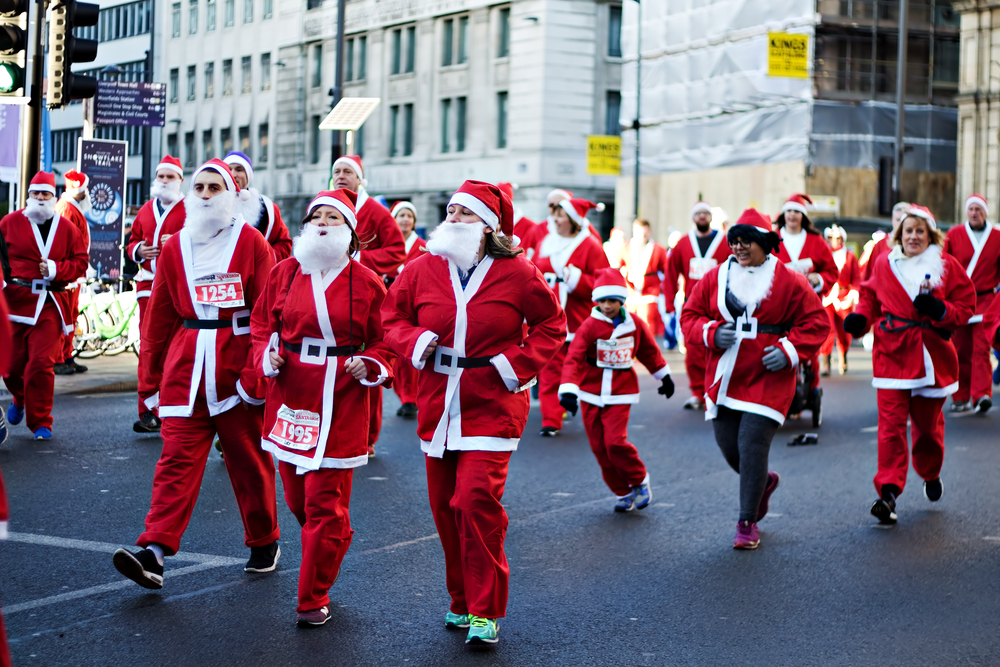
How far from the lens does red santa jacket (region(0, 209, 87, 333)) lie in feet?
37.3

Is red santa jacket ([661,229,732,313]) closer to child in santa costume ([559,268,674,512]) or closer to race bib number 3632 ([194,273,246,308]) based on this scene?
child in santa costume ([559,268,674,512])

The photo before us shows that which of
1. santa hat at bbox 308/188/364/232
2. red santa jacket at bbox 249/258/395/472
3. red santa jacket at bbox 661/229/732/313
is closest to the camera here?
red santa jacket at bbox 249/258/395/472

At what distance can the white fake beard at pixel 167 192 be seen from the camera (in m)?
11.2

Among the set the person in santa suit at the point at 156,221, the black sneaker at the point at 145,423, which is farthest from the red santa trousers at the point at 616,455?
the black sneaker at the point at 145,423

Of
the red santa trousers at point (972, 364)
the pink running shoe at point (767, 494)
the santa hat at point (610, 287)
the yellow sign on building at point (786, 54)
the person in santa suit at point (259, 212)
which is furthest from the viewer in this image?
the yellow sign on building at point (786, 54)

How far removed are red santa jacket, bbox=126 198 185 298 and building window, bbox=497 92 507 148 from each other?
37468 mm

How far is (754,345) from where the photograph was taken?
8.05m

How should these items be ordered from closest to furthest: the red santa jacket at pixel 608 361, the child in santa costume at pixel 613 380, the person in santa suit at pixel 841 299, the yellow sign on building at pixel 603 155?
the child in santa costume at pixel 613 380 < the red santa jacket at pixel 608 361 < the person in santa suit at pixel 841 299 < the yellow sign on building at pixel 603 155

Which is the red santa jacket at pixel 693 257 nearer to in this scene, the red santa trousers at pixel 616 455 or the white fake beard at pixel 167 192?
the white fake beard at pixel 167 192

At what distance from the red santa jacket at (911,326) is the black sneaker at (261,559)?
3886 millimetres

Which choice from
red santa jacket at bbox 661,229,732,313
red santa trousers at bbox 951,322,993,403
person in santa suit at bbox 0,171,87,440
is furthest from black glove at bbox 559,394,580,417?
red santa trousers at bbox 951,322,993,403

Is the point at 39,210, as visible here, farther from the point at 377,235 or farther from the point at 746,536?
the point at 746,536

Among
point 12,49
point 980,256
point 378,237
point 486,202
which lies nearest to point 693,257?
point 980,256

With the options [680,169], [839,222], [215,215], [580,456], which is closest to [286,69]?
[680,169]
